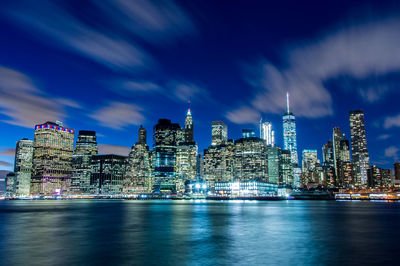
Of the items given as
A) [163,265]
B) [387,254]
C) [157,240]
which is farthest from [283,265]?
[157,240]

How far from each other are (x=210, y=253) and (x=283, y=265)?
817 centimetres

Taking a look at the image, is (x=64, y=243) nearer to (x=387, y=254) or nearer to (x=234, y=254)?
(x=234, y=254)

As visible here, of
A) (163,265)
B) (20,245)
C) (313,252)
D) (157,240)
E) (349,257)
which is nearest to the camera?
(163,265)

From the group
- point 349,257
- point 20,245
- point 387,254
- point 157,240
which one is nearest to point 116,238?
point 157,240

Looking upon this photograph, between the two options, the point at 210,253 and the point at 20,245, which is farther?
the point at 20,245

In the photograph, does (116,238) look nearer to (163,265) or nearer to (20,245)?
(20,245)

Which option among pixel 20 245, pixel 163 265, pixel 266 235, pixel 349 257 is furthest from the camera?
pixel 266 235

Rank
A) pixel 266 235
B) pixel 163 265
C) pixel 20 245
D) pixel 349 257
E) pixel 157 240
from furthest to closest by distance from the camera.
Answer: pixel 266 235 < pixel 157 240 < pixel 20 245 < pixel 349 257 < pixel 163 265

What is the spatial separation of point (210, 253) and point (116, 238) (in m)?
17.6

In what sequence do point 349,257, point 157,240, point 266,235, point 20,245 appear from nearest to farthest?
point 349,257
point 20,245
point 157,240
point 266,235

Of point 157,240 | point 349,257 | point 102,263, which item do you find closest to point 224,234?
point 157,240

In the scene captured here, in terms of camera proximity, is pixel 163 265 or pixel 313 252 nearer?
pixel 163 265

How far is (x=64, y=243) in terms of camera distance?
134 feet

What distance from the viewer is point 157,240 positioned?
44188 millimetres
